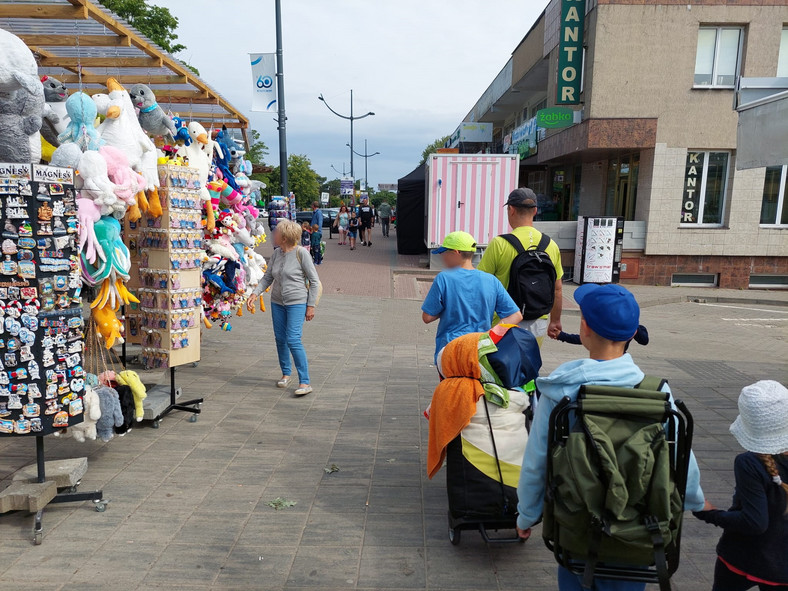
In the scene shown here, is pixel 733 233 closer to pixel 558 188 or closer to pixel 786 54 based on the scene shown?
pixel 786 54

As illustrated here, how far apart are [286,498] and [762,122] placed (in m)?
4.74

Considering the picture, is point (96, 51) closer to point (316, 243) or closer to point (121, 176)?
point (121, 176)

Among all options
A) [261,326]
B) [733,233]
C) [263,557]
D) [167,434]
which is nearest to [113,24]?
[167,434]

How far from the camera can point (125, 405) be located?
4.45 meters

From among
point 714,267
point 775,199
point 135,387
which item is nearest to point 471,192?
point 714,267

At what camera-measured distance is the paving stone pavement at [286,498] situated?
124 inches

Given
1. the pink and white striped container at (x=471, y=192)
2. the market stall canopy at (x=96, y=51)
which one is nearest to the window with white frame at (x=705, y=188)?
the pink and white striped container at (x=471, y=192)

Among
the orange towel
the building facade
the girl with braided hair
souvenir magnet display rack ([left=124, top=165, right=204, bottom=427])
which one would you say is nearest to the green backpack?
the girl with braided hair

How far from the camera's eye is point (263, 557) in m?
3.30

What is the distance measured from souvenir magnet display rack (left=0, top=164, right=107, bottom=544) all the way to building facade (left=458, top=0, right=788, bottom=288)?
13711 millimetres

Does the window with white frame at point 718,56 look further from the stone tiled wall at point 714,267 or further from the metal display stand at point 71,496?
the metal display stand at point 71,496

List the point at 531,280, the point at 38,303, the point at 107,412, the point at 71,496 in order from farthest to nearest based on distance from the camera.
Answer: the point at 531,280 → the point at 107,412 → the point at 71,496 → the point at 38,303

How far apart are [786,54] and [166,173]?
16.1m

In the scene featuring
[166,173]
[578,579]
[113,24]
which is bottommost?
[578,579]
